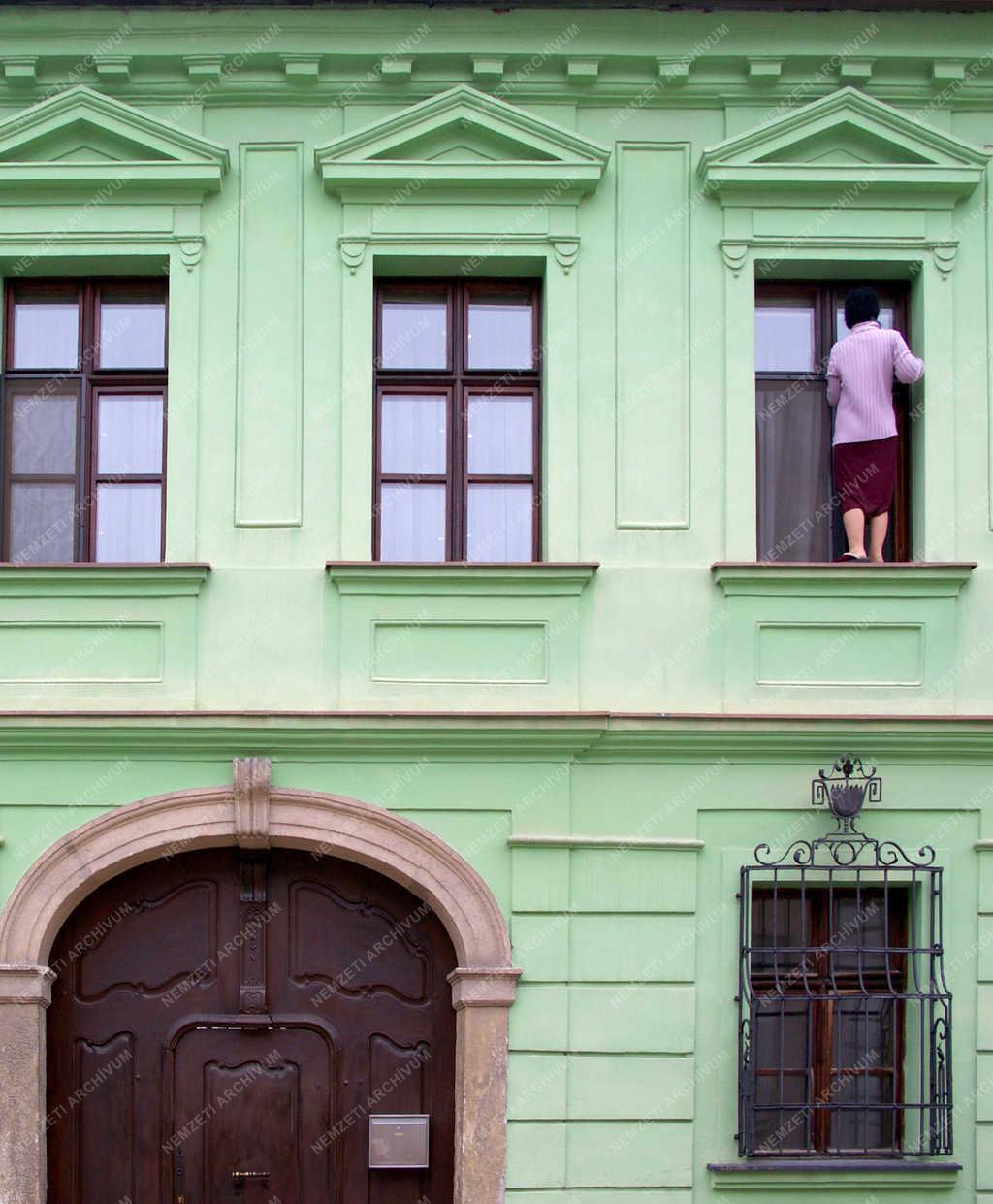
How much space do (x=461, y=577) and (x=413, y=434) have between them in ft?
3.35

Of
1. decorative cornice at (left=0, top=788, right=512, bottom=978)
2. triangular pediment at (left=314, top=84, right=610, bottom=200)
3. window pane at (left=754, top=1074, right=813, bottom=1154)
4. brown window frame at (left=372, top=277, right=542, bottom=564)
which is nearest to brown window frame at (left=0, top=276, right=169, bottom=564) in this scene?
brown window frame at (left=372, top=277, right=542, bottom=564)

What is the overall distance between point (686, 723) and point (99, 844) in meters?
3.21

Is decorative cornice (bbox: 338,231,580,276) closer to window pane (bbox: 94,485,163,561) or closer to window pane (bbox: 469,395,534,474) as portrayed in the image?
window pane (bbox: 469,395,534,474)

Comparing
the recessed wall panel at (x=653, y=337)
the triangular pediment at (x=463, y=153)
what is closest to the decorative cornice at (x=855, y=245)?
the recessed wall panel at (x=653, y=337)

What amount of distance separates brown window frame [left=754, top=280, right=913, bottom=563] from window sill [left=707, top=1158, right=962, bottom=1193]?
330cm

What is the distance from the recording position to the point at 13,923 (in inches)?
334

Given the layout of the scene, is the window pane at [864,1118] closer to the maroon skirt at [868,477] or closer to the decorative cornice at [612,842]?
the decorative cornice at [612,842]

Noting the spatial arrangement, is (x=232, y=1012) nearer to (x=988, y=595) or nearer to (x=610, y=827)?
(x=610, y=827)

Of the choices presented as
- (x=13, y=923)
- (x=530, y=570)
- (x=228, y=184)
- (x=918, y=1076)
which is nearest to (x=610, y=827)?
(x=530, y=570)

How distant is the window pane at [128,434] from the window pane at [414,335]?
1366 mm

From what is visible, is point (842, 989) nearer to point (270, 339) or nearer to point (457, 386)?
point (457, 386)

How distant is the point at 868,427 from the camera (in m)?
8.95

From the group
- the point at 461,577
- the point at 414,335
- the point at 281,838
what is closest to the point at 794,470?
the point at 461,577

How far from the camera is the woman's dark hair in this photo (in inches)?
357
